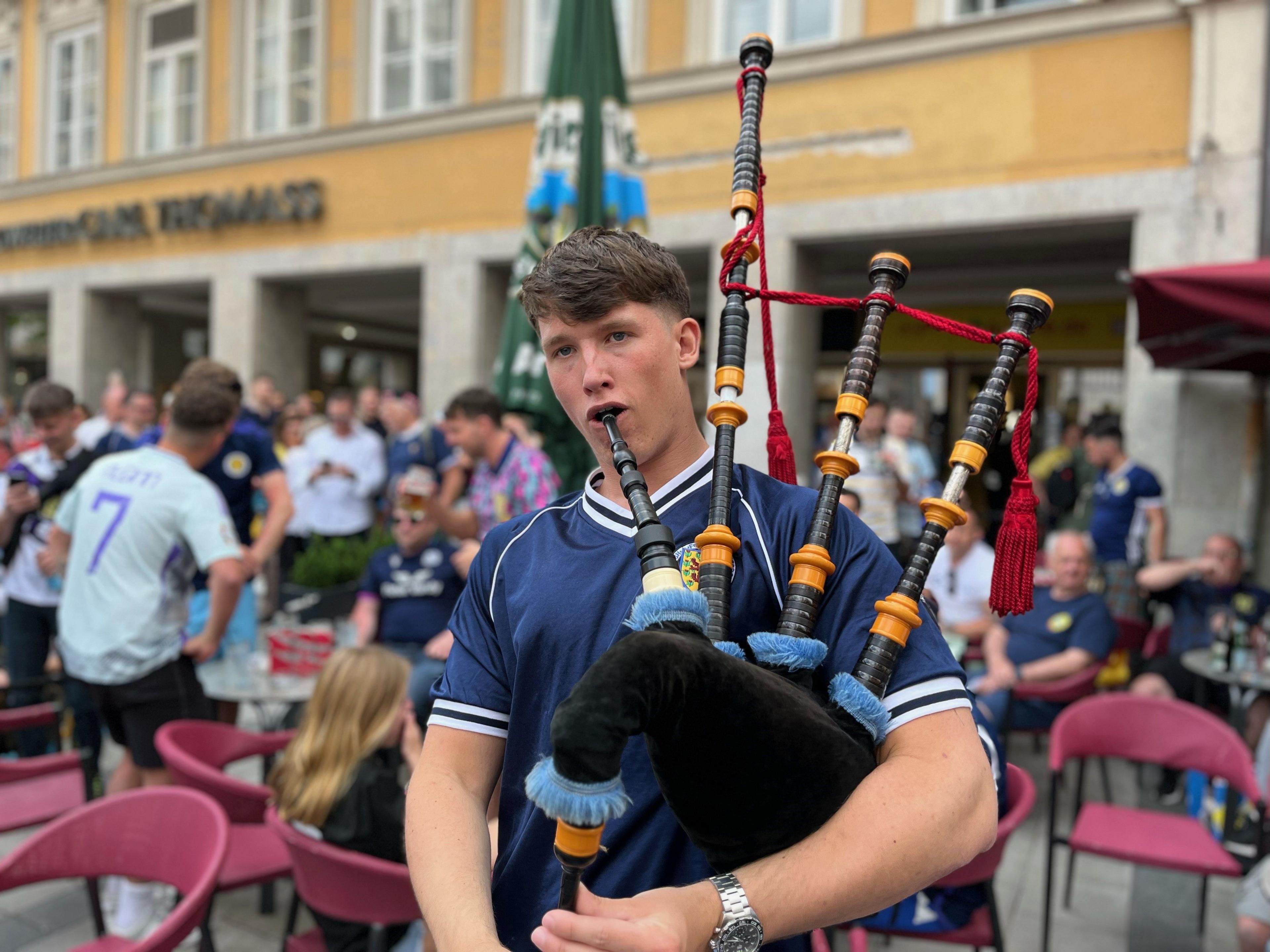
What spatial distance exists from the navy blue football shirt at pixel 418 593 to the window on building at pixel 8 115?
13.9 metres

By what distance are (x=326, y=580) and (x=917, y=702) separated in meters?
6.61

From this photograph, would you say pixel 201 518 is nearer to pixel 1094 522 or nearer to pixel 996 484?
pixel 1094 522

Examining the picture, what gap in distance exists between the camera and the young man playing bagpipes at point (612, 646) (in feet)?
3.05

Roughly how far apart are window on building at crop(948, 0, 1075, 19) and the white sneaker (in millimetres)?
7966

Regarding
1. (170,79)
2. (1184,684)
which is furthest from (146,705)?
(170,79)

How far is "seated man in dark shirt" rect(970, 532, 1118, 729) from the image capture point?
4.48 m

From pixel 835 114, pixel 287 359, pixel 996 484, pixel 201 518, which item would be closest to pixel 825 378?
pixel 996 484

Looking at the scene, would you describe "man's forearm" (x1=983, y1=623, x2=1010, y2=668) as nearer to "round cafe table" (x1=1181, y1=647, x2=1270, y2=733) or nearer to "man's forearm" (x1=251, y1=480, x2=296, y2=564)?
"round cafe table" (x1=1181, y1=647, x2=1270, y2=733)

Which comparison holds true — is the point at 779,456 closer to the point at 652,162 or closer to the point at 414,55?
the point at 652,162

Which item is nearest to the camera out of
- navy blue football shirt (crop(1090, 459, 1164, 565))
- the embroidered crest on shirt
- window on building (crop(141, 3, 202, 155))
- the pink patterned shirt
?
the pink patterned shirt

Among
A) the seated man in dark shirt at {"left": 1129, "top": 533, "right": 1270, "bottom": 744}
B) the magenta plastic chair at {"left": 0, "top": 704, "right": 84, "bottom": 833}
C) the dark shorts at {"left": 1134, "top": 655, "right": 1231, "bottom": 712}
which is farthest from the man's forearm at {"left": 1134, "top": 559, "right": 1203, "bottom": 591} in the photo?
the magenta plastic chair at {"left": 0, "top": 704, "right": 84, "bottom": 833}

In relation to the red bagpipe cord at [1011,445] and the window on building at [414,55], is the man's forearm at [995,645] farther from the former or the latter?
the window on building at [414,55]

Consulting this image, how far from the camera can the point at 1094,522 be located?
21.0ft

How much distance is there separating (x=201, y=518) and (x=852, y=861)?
2861 millimetres
